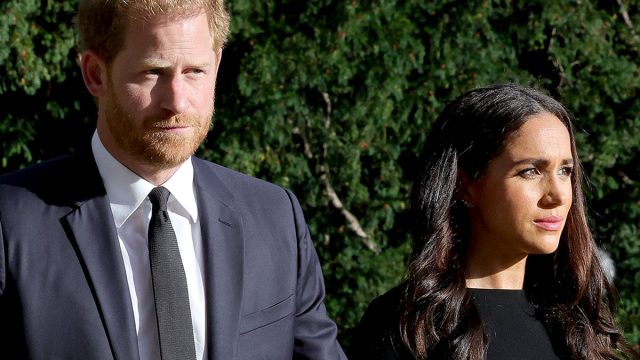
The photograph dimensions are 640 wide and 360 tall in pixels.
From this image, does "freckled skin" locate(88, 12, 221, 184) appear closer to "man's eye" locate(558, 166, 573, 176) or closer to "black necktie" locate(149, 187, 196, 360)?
"black necktie" locate(149, 187, 196, 360)

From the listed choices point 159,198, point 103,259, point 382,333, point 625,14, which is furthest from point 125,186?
point 625,14

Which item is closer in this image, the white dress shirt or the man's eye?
the white dress shirt

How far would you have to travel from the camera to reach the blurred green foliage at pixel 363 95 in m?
5.44

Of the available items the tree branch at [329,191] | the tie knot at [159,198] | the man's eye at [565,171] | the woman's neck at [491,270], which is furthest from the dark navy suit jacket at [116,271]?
the tree branch at [329,191]

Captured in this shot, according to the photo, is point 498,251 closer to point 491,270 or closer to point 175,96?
point 491,270

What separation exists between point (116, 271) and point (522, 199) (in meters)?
1.16

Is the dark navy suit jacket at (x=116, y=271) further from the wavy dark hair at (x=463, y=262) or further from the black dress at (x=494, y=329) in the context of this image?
the wavy dark hair at (x=463, y=262)

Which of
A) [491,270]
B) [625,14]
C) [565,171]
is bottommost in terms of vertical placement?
[491,270]

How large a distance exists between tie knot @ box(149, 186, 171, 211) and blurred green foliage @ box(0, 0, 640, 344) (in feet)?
9.53

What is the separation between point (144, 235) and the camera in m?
2.42

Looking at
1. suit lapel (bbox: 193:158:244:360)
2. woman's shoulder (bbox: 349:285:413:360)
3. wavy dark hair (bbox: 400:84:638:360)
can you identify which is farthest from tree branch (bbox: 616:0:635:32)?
suit lapel (bbox: 193:158:244:360)

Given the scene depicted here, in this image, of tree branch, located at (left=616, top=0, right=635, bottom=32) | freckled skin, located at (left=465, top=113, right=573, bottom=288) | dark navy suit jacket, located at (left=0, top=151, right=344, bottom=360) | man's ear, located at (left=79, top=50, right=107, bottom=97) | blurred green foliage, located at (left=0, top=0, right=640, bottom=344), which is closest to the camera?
dark navy suit jacket, located at (left=0, top=151, right=344, bottom=360)

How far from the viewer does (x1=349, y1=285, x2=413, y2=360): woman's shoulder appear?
285cm

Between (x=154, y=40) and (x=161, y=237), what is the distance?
18.0 inches
